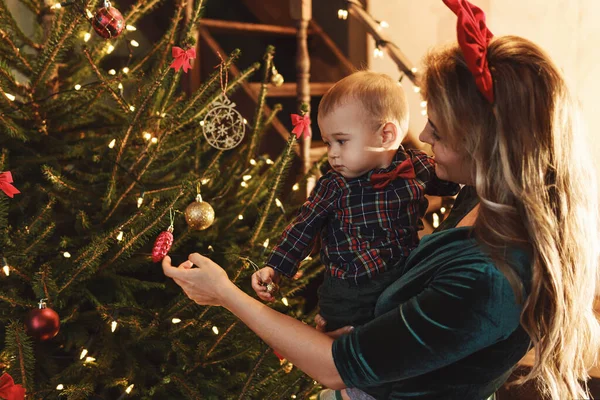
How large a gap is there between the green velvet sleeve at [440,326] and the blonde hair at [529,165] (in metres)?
0.03

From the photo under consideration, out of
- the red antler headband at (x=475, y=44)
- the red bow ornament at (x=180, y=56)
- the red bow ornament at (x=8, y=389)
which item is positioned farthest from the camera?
the red bow ornament at (x=180, y=56)

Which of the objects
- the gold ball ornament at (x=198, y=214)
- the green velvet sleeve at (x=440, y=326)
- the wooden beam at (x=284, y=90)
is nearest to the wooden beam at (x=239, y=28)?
the wooden beam at (x=284, y=90)

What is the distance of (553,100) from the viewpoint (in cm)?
100

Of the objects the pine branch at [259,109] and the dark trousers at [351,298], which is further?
the pine branch at [259,109]

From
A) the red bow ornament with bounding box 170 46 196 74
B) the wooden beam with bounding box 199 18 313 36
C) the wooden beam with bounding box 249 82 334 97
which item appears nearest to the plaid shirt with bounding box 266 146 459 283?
the red bow ornament with bounding box 170 46 196 74

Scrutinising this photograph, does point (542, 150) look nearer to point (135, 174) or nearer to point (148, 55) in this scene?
point (135, 174)

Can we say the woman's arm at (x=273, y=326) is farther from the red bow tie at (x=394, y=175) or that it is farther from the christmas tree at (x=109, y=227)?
the red bow tie at (x=394, y=175)

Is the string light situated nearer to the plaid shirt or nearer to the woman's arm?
the woman's arm

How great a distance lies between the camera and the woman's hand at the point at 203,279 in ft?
3.85

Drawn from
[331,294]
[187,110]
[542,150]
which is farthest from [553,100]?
[187,110]

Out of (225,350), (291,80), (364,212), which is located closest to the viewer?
(364,212)

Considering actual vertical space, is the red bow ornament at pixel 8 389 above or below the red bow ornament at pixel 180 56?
below

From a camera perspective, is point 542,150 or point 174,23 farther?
point 174,23

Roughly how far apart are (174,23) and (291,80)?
5.79ft
